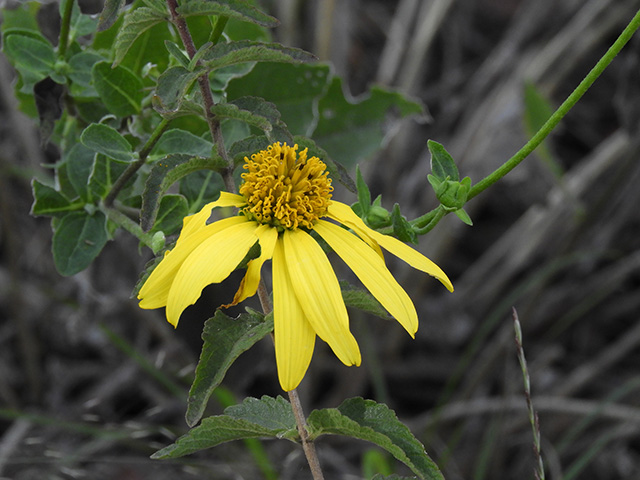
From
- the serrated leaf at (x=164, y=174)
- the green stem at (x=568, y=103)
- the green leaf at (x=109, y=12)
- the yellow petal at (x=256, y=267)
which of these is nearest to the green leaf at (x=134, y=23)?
the green leaf at (x=109, y=12)

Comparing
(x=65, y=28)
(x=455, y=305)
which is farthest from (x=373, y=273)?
(x=455, y=305)

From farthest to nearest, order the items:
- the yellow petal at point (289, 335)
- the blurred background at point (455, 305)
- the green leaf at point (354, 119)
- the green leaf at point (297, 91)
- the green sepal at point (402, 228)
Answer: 1. the blurred background at point (455, 305)
2. the green leaf at point (354, 119)
3. the green leaf at point (297, 91)
4. the green sepal at point (402, 228)
5. the yellow petal at point (289, 335)

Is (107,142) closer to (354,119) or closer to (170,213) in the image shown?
(170,213)

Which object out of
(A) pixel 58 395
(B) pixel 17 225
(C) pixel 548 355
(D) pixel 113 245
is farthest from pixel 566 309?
(B) pixel 17 225

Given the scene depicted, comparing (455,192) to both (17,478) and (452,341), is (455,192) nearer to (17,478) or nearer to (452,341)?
(17,478)

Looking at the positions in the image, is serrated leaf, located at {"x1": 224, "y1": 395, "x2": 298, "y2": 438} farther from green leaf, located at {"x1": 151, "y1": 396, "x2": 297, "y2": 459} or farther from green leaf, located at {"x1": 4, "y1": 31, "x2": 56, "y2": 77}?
green leaf, located at {"x1": 4, "y1": 31, "x2": 56, "y2": 77}

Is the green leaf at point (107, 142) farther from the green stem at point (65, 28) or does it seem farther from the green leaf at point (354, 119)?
the green leaf at point (354, 119)
